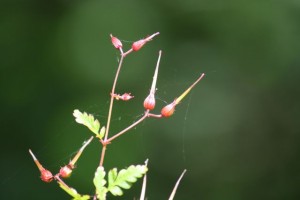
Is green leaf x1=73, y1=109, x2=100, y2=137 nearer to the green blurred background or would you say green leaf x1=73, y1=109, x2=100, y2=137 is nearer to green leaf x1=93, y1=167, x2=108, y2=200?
green leaf x1=93, y1=167, x2=108, y2=200

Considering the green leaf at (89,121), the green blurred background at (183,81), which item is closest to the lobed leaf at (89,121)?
the green leaf at (89,121)

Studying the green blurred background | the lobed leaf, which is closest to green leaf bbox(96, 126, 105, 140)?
the lobed leaf

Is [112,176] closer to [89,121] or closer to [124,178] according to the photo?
[124,178]

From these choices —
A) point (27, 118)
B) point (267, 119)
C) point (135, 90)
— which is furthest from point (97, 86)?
point (267, 119)

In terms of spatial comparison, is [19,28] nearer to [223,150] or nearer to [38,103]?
[38,103]

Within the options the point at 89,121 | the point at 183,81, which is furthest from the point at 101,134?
the point at 183,81

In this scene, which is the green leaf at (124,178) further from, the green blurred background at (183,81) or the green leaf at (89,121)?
the green blurred background at (183,81)
